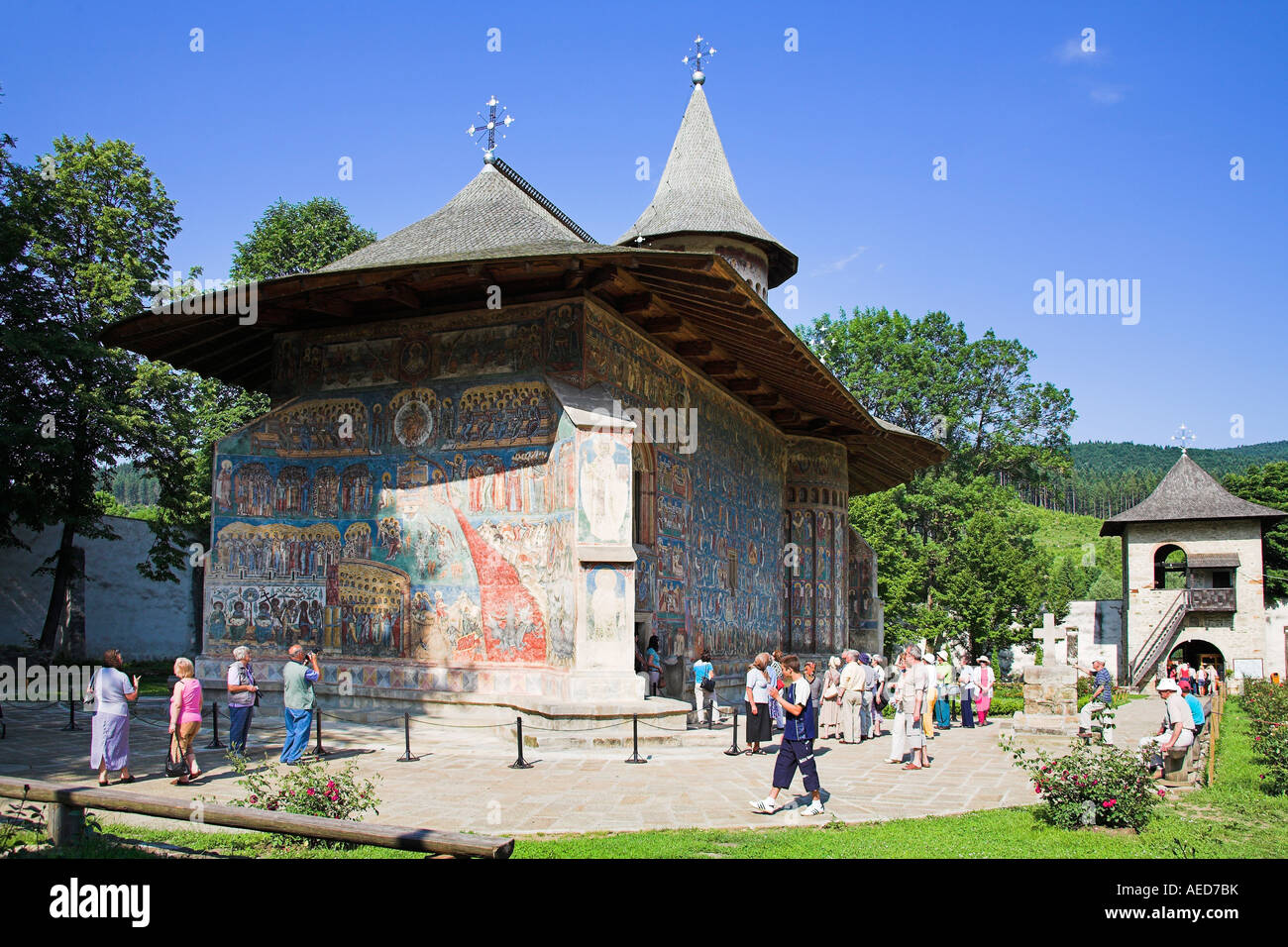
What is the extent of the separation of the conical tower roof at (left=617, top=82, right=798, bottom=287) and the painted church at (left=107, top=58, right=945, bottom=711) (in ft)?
38.0

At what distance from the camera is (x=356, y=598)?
46.6 ft

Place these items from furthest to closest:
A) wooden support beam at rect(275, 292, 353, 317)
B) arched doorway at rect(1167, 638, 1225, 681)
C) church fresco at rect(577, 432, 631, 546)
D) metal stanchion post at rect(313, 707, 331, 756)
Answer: arched doorway at rect(1167, 638, 1225, 681) < wooden support beam at rect(275, 292, 353, 317) < church fresco at rect(577, 432, 631, 546) < metal stanchion post at rect(313, 707, 331, 756)

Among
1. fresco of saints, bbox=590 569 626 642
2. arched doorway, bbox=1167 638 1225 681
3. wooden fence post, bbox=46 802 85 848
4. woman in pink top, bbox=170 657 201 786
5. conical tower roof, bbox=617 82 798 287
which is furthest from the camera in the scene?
arched doorway, bbox=1167 638 1225 681

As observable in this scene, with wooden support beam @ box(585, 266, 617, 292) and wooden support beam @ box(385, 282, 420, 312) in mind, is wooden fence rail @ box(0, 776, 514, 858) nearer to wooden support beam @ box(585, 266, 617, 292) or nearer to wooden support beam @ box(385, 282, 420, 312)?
wooden support beam @ box(385, 282, 420, 312)

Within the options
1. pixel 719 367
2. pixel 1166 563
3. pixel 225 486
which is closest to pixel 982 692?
pixel 719 367

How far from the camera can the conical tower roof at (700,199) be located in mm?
28781

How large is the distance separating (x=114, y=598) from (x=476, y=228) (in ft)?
64.5

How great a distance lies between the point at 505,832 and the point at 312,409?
9394 millimetres

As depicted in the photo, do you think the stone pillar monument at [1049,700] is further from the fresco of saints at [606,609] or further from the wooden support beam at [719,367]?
the wooden support beam at [719,367]

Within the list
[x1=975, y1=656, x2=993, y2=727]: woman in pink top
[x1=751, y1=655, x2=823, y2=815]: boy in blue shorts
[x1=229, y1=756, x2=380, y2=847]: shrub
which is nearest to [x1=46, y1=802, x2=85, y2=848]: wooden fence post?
[x1=229, y1=756, x2=380, y2=847]: shrub

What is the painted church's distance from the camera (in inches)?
501

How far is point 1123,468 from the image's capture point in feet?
472

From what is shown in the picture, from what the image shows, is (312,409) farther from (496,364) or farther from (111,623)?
(111,623)
